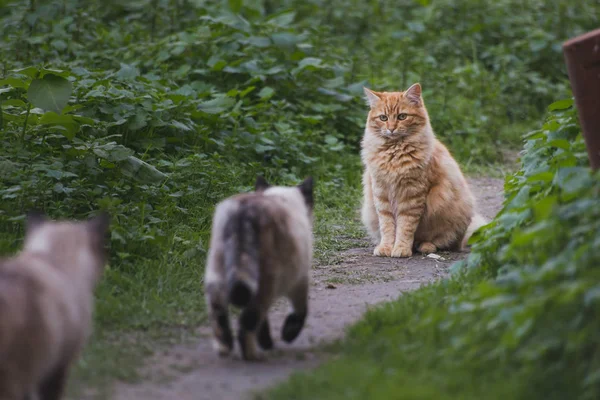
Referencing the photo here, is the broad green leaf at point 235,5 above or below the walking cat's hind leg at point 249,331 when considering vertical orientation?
above

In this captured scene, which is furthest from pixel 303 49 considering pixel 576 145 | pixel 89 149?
→ pixel 576 145

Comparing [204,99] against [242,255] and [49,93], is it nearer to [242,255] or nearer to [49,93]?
[49,93]

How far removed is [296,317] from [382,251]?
280 centimetres

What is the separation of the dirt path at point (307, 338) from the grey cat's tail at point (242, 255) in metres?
0.41

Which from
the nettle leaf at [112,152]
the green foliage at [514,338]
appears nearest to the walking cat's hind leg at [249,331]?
the green foliage at [514,338]

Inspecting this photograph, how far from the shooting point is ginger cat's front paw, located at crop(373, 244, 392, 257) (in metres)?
7.49

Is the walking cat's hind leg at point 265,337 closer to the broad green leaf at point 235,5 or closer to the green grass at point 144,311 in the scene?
the green grass at point 144,311

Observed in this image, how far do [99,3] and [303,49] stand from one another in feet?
11.1

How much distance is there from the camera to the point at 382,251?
24.6 feet

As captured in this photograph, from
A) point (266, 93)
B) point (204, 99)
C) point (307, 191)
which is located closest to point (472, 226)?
point (307, 191)

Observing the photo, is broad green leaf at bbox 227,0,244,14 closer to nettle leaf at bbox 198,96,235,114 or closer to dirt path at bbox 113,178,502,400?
nettle leaf at bbox 198,96,235,114

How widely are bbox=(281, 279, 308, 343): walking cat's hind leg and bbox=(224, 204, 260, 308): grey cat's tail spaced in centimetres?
59

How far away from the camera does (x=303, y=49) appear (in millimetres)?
10703

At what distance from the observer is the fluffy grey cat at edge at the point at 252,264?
4184mm
